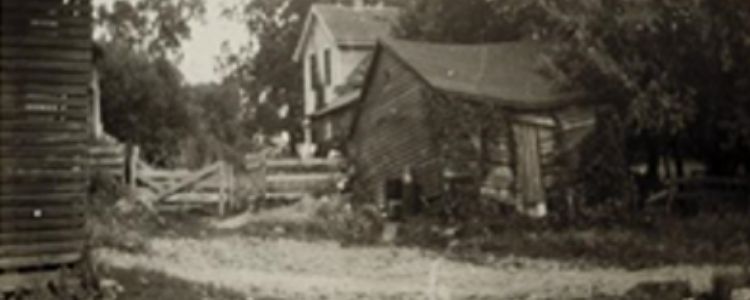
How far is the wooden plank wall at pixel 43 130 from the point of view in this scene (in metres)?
12.3

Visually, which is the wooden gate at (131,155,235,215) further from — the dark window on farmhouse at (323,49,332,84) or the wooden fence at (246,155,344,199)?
the dark window on farmhouse at (323,49,332,84)

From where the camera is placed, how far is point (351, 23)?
4644cm

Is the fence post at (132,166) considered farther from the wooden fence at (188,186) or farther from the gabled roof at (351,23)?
the gabled roof at (351,23)

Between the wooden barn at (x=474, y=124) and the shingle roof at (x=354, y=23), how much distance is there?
1394 cm

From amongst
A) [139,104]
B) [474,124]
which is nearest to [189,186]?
[474,124]

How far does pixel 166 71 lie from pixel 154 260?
2631 cm

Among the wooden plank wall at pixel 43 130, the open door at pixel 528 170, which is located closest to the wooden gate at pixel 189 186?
the open door at pixel 528 170

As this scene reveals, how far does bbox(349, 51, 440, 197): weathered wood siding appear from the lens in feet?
91.3

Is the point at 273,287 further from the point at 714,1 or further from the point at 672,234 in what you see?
the point at 714,1

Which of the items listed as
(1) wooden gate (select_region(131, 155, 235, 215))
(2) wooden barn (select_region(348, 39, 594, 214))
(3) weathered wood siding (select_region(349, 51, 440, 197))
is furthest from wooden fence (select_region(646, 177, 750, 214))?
(1) wooden gate (select_region(131, 155, 235, 215))

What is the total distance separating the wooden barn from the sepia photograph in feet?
0.20

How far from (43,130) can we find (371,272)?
21.0 ft

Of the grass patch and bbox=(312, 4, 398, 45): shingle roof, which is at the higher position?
bbox=(312, 4, 398, 45): shingle roof

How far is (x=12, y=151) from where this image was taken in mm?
12289
